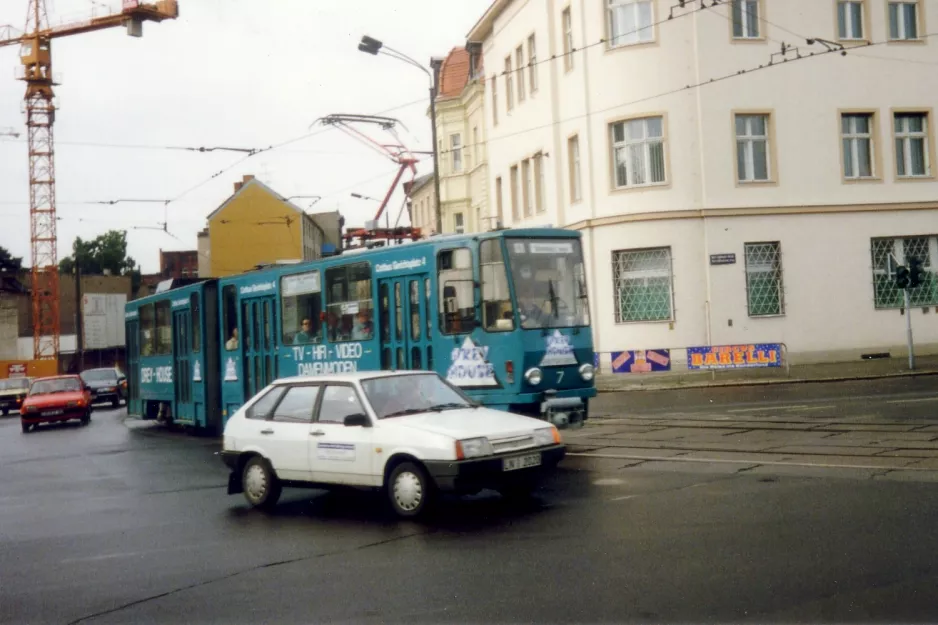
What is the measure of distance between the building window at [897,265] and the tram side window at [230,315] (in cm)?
1995

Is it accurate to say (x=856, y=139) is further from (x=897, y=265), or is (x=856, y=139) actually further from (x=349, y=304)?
(x=349, y=304)

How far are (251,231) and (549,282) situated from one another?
69.7m

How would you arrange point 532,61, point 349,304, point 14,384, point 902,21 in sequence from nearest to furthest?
point 349,304 → point 902,21 → point 532,61 → point 14,384

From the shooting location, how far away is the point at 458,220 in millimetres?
55562

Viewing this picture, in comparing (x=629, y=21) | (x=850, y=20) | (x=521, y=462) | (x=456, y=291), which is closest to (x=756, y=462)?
(x=521, y=462)

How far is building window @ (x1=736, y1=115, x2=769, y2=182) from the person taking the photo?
33125 mm

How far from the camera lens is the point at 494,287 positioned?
16.0 metres

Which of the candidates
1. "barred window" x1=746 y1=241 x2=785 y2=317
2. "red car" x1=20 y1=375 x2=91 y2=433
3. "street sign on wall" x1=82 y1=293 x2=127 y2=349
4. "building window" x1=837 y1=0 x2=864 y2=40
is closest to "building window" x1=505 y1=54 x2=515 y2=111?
"building window" x1=837 y1=0 x2=864 y2=40

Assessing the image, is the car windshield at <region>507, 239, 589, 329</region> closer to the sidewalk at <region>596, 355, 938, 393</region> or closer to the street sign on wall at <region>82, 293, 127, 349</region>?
the sidewalk at <region>596, 355, 938, 393</region>

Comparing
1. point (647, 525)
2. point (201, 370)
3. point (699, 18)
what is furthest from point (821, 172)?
point (647, 525)

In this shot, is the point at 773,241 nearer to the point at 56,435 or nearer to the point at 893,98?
the point at 893,98

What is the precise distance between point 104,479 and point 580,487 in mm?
7866

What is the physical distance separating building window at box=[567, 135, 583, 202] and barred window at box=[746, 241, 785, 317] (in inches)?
235

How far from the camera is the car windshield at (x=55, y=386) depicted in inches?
1341
